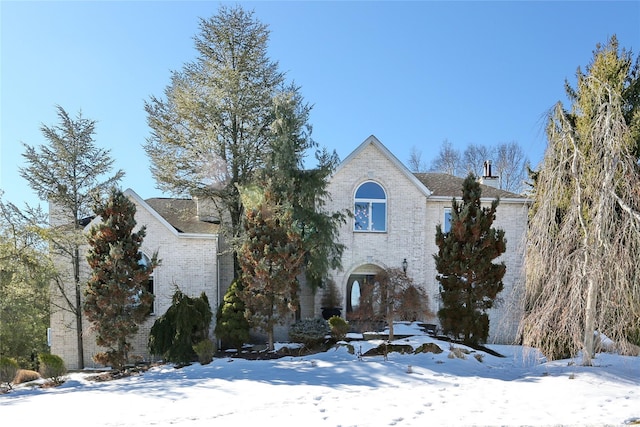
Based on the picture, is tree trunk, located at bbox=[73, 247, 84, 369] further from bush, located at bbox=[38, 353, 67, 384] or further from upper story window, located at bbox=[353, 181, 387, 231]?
upper story window, located at bbox=[353, 181, 387, 231]

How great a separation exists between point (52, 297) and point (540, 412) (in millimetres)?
15611

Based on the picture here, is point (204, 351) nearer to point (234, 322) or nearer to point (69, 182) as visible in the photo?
point (234, 322)

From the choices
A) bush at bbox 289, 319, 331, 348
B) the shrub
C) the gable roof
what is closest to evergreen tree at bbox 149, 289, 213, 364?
bush at bbox 289, 319, 331, 348

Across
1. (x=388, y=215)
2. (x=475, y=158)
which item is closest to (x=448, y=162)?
(x=475, y=158)

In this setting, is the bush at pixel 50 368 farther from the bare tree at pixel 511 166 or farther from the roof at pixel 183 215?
the bare tree at pixel 511 166

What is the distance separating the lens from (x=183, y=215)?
60.4 feet

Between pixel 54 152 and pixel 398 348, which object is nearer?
pixel 398 348

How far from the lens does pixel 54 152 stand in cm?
1512

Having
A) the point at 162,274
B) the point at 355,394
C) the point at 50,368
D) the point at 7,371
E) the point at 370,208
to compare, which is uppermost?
the point at 370,208

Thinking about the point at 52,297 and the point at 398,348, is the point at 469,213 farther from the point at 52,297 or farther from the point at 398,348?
the point at 52,297

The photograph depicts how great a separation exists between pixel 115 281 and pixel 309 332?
20.1ft

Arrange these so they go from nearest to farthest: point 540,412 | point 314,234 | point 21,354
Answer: point 540,412, point 314,234, point 21,354

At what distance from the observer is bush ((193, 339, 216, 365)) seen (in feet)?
40.0

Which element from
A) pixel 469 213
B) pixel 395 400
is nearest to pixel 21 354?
pixel 395 400
